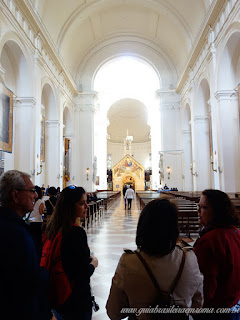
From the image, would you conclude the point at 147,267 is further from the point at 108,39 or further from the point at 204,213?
the point at 108,39

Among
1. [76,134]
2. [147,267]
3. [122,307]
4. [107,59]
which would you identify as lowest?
[122,307]

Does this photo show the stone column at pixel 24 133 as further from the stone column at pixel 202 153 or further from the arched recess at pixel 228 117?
the stone column at pixel 202 153

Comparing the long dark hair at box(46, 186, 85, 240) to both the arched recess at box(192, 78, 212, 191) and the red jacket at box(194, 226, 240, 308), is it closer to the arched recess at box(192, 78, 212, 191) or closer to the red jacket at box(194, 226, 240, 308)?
the red jacket at box(194, 226, 240, 308)

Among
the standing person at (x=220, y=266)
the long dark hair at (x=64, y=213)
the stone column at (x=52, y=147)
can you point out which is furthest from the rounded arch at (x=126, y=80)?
the standing person at (x=220, y=266)

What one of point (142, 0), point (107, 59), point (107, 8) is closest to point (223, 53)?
point (142, 0)

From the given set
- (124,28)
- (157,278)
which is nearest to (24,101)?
(157,278)

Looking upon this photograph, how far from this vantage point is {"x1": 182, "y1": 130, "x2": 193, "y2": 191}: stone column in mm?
19672

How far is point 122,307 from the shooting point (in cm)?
134

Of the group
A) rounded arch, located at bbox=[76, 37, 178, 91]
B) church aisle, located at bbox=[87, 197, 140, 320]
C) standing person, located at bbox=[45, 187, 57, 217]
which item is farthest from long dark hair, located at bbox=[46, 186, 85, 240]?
rounded arch, located at bbox=[76, 37, 178, 91]

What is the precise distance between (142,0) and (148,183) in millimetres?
27813

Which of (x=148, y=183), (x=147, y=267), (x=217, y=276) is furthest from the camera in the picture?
(x=148, y=183)

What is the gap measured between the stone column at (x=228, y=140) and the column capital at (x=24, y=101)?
8547 millimetres

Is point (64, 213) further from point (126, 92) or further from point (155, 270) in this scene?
point (126, 92)

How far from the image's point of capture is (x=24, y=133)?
455 inches
